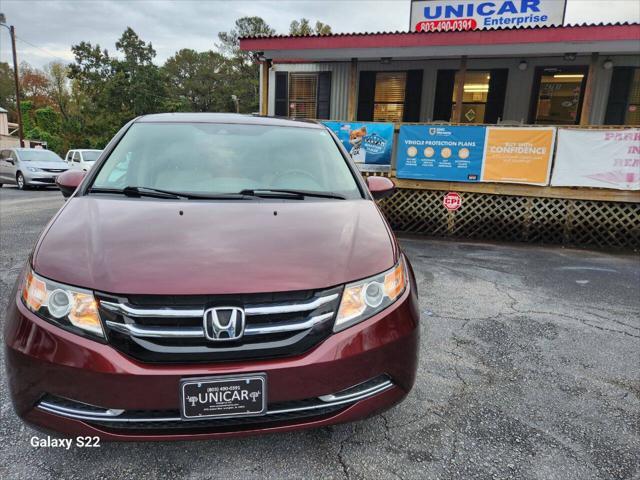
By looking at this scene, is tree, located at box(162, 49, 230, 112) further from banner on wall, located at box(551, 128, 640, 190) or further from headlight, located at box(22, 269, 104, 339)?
headlight, located at box(22, 269, 104, 339)

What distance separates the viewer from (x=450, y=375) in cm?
274

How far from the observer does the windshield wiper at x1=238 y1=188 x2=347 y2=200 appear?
2.40m

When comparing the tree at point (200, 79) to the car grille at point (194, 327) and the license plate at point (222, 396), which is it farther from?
the license plate at point (222, 396)

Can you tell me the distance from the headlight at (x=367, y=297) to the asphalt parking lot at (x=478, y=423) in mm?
704

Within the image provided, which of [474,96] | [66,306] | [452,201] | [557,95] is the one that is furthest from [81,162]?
[66,306]

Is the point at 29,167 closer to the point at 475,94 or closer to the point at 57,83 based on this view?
the point at 475,94

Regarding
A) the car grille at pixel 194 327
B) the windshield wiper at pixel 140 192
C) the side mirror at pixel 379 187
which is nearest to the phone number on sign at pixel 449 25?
the side mirror at pixel 379 187

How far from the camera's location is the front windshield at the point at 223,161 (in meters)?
2.52

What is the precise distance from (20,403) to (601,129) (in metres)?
7.78

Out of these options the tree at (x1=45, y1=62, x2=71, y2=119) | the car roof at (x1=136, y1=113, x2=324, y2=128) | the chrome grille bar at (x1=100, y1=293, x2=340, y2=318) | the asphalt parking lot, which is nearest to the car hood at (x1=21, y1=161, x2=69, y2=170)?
the asphalt parking lot

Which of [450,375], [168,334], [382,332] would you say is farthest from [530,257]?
[168,334]

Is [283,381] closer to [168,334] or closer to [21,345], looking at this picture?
[168,334]

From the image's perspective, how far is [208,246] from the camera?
1.81 meters

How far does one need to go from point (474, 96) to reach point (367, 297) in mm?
10321
